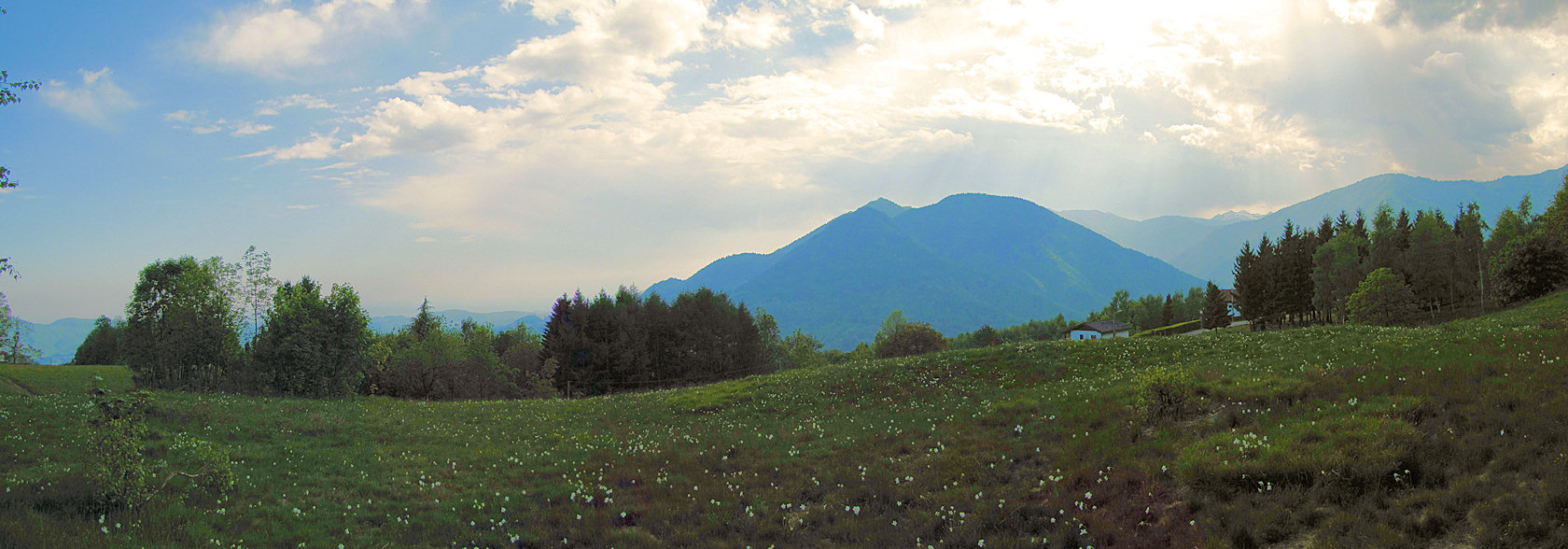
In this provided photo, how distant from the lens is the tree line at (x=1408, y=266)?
55.9 metres

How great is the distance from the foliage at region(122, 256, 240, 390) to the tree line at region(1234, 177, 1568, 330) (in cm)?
9256

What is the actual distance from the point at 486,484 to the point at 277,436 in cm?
1052

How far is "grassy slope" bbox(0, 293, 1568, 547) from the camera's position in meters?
10.0

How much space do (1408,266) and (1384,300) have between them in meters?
22.9

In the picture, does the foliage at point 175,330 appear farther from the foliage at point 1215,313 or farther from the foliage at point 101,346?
the foliage at point 1215,313

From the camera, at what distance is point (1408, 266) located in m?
67.8

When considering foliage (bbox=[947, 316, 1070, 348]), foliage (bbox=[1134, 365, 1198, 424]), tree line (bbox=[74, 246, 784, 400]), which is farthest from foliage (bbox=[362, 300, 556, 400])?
foliage (bbox=[947, 316, 1070, 348])

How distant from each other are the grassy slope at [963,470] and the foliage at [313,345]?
18.2 meters

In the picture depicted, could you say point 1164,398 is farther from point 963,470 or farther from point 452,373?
point 452,373

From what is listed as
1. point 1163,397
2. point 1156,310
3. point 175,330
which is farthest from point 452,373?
point 1156,310

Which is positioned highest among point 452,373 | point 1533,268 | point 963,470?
point 1533,268

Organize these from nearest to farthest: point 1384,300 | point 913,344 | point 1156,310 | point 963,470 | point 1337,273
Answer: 1. point 963,470
2. point 1384,300
3. point 1337,273
4. point 913,344
5. point 1156,310

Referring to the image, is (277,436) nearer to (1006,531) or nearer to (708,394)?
(708,394)

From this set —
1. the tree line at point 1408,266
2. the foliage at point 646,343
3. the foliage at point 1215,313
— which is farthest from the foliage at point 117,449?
the foliage at point 1215,313
